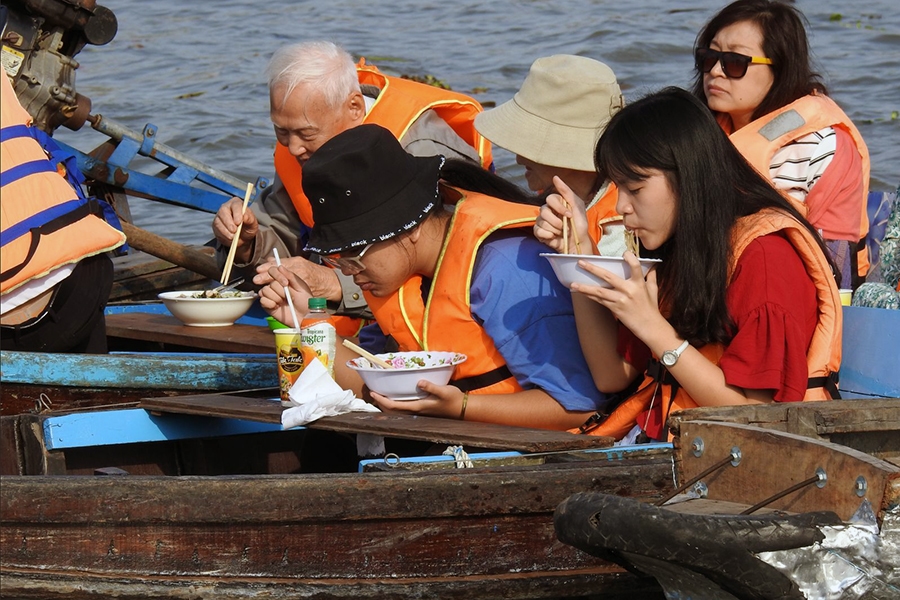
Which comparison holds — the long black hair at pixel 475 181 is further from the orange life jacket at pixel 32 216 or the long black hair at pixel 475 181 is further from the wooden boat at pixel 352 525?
the orange life jacket at pixel 32 216

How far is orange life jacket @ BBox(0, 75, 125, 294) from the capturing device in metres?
3.34

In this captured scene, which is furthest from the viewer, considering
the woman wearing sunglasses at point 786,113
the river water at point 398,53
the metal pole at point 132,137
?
the river water at point 398,53

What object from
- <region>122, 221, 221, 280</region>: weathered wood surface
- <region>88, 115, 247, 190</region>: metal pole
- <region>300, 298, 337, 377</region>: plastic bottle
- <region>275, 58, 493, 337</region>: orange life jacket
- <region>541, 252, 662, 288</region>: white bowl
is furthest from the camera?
<region>88, 115, 247, 190</region>: metal pole

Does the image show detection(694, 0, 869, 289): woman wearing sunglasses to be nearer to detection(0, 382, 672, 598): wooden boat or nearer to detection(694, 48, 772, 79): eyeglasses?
detection(694, 48, 772, 79): eyeglasses

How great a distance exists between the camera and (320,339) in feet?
9.90

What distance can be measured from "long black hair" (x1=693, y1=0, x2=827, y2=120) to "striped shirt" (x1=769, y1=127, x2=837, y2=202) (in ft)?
0.52

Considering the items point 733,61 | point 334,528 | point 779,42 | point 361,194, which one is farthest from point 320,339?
point 779,42

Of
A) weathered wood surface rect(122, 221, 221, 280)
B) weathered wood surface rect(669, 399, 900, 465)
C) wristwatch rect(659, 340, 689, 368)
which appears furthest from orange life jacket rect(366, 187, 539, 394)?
weathered wood surface rect(122, 221, 221, 280)

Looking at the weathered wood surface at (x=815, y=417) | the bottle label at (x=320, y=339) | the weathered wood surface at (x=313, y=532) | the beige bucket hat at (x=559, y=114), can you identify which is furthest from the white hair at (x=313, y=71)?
the weathered wood surface at (x=815, y=417)

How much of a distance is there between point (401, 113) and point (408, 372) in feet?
5.10

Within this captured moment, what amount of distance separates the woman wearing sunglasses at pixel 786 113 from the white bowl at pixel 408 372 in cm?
141

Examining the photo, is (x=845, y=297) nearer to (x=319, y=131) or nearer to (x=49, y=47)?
(x=319, y=131)

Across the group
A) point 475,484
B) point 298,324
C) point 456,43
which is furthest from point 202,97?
point 475,484

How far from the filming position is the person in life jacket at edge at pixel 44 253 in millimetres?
3367
